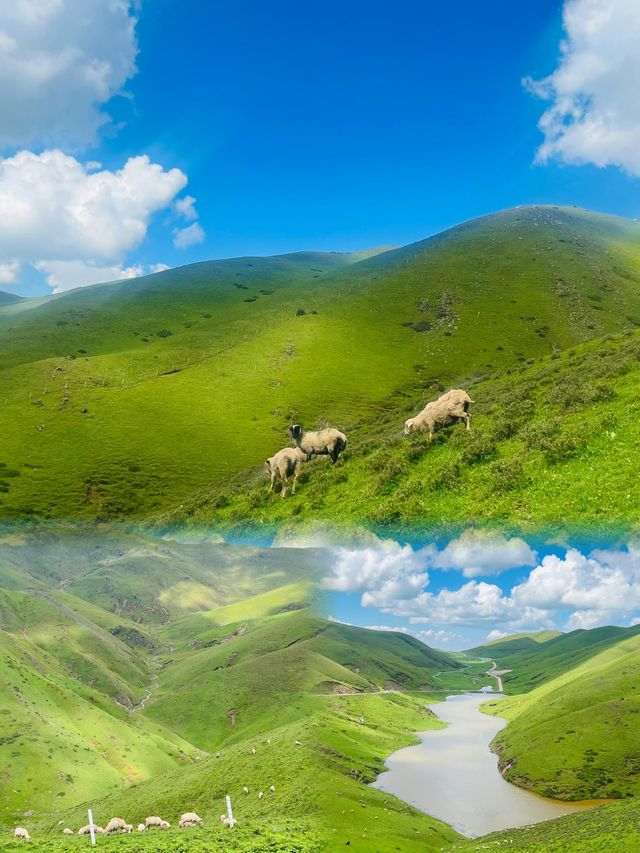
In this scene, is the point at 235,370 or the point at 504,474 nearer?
the point at 504,474

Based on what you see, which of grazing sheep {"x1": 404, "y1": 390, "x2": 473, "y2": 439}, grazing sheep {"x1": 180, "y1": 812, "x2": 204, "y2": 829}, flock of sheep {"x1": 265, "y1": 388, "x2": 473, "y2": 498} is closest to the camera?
grazing sheep {"x1": 404, "y1": 390, "x2": 473, "y2": 439}

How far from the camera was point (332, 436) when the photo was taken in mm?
38094

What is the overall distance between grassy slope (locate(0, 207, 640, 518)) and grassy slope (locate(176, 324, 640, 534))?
43.3 inches

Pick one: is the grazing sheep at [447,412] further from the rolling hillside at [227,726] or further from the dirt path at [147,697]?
the dirt path at [147,697]

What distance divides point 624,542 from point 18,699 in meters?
137

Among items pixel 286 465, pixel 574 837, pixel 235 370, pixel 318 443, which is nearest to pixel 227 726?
pixel 574 837

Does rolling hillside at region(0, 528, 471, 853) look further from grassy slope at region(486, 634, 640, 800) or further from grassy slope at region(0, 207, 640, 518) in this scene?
grassy slope at region(486, 634, 640, 800)

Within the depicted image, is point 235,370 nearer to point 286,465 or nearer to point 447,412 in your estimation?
point 286,465

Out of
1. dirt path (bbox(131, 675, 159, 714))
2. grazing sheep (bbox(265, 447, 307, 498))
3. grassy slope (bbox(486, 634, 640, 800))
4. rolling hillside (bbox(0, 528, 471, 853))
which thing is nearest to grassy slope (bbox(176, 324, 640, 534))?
grazing sheep (bbox(265, 447, 307, 498))

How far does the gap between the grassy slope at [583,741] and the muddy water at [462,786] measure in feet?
11.5

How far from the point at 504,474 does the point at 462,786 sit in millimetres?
74832

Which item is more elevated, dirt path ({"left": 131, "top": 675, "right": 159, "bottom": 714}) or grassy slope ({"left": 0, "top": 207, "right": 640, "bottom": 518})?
grassy slope ({"left": 0, "top": 207, "right": 640, "bottom": 518})

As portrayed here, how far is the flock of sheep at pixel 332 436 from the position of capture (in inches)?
1336

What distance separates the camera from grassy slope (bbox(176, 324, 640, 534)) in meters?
21.3
